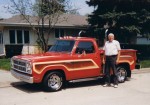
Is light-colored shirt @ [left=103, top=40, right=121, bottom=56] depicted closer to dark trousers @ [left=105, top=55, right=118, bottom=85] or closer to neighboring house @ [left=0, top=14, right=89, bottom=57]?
dark trousers @ [left=105, top=55, right=118, bottom=85]

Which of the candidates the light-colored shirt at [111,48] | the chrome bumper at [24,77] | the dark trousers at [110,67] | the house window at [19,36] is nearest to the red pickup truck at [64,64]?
the chrome bumper at [24,77]

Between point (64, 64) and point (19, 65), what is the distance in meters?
1.64

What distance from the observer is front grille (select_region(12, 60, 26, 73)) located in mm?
11348

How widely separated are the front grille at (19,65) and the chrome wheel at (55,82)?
98cm

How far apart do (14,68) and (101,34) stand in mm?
13956

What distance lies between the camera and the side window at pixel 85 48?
12.1 m

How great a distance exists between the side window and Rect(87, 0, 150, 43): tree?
1084cm

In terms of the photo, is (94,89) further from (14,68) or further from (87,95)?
(14,68)

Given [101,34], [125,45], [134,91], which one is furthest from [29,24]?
[134,91]

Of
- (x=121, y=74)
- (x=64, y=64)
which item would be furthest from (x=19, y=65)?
(x=121, y=74)

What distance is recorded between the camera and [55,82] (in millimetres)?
11445

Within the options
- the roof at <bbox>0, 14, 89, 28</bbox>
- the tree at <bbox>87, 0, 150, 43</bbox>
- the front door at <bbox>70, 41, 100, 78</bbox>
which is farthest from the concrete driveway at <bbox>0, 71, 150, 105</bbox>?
the roof at <bbox>0, 14, 89, 28</bbox>

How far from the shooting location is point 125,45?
92.8 ft

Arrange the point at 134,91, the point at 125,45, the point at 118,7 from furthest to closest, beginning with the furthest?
the point at 125,45
the point at 118,7
the point at 134,91
